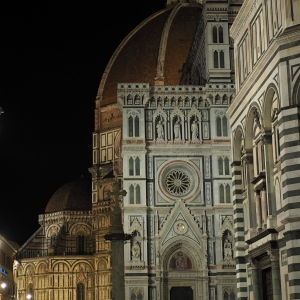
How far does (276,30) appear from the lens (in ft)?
69.2

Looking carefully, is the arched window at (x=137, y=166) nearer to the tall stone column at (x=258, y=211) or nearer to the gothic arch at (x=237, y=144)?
the gothic arch at (x=237, y=144)

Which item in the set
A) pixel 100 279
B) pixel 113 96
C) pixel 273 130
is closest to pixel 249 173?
pixel 273 130

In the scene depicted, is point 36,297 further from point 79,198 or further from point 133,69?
point 133,69

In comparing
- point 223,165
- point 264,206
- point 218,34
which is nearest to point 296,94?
point 264,206

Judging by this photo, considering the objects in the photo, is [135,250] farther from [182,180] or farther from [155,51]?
[155,51]

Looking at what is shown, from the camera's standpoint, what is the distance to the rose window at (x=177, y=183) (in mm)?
49438

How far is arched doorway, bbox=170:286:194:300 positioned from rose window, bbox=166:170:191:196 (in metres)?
5.97

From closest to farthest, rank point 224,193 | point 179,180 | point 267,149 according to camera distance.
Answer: point 267,149, point 224,193, point 179,180

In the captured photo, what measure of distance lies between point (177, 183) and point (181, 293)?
276 inches

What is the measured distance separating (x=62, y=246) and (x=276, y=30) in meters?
54.4

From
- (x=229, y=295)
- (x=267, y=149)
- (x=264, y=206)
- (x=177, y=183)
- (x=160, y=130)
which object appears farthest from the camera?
(x=160, y=130)

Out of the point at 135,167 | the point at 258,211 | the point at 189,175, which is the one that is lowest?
the point at 258,211

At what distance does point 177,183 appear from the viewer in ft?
163

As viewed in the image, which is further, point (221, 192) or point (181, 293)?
point (221, 192)
